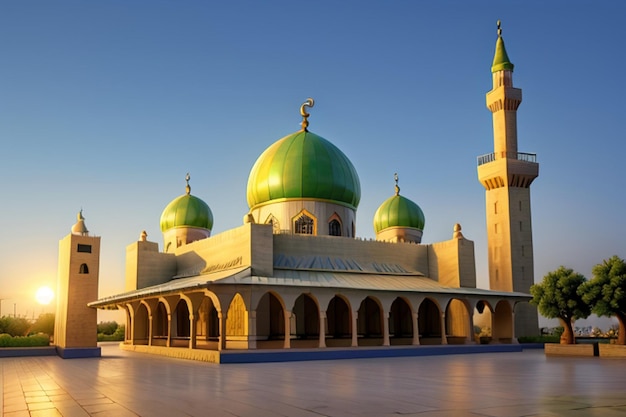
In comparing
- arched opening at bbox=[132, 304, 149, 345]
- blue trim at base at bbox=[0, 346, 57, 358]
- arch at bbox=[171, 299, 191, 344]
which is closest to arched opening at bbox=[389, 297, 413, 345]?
arch at bbox=[171, 299, 191, 344]

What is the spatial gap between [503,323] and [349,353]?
36.5 ft

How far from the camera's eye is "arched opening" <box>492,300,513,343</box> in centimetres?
3072

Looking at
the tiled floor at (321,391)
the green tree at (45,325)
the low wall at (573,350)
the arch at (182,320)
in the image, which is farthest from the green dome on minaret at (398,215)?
the tiled floor at (321,391)

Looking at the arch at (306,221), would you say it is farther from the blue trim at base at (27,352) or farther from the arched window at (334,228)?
the blue trim at base at (27,352)

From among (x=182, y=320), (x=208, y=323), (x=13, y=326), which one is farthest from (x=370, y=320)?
(x=13, y=326)

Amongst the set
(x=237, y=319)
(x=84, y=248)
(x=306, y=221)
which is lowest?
(x=237, y=319)

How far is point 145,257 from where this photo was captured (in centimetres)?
3384

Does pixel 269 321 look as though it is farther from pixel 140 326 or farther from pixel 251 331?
pixel 140 326

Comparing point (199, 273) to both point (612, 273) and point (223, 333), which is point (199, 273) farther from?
point (612, 273)

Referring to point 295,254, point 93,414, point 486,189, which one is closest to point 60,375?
point 93,414

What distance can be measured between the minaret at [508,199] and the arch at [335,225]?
29.2 ft

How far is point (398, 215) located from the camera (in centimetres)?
4416

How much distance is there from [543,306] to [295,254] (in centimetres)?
1062

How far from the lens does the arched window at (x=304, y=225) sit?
31.8 meters
